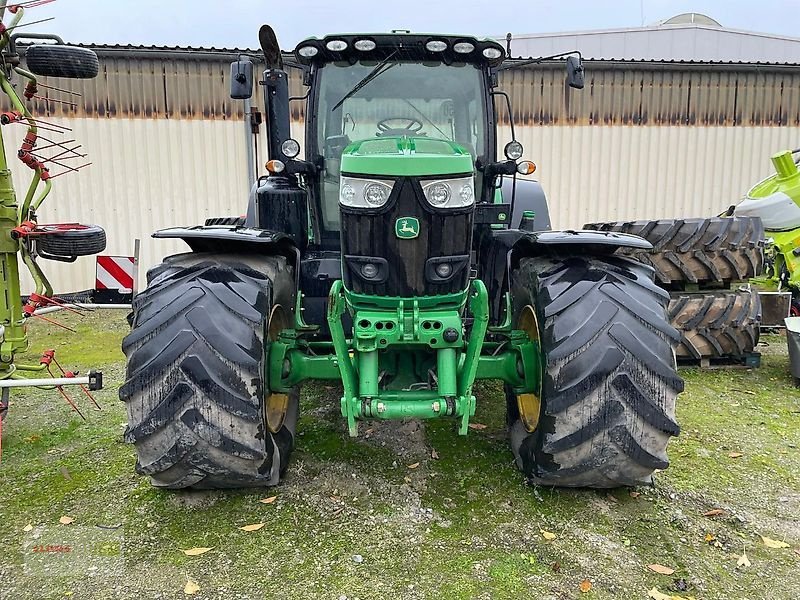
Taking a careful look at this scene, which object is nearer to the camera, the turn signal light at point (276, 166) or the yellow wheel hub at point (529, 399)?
the yellow wheel hub at point (529, 399)

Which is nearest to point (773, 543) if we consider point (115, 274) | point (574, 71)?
point (574, 71)

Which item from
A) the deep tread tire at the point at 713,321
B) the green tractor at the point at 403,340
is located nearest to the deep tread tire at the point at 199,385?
the green tractor at the point at 403,340

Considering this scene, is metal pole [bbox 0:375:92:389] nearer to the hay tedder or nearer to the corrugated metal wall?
the hay tedder

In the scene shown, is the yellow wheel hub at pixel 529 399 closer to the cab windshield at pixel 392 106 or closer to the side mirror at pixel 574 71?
the cab windshield at pixel 392 106

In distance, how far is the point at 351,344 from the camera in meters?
3.10

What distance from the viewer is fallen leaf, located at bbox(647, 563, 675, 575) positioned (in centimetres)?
265

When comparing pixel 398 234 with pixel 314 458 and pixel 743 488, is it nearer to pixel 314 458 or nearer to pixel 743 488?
pixel 314 458

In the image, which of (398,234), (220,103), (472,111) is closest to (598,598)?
(398,234)

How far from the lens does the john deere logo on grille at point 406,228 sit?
109 inches

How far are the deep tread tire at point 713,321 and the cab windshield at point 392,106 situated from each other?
2824 millimetres

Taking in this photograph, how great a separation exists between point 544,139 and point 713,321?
16.5 ft

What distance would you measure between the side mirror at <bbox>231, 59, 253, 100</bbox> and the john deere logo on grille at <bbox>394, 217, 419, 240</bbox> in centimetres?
167

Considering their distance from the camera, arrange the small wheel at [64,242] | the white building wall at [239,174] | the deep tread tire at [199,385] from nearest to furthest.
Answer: the deep tread tire at [199,385], the small wheel at [64,242], the white building wall at [239,174]

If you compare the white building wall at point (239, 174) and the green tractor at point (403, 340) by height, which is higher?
the white building wall at point (239, 174)
